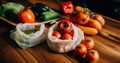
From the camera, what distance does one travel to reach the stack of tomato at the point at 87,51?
38.9 inches

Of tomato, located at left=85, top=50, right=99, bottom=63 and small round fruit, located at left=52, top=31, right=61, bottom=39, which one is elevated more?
small round fruit, located at left=52, top=31, right=61, bottom=39

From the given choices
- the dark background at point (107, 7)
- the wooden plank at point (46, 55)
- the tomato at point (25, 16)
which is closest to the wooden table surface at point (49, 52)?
the wooden plank at point (46, 55)

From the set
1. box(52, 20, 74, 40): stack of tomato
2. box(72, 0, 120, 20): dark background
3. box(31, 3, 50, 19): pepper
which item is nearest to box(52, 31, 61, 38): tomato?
box(52, 20, 74, 40): stack of tomato

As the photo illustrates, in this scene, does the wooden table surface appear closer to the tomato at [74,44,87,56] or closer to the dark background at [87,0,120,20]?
the tomato at [74,44,87,56]

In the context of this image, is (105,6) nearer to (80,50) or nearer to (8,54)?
(80,50)

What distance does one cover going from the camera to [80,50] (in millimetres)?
1020

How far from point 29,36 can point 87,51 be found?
354mm

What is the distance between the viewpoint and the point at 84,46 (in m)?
1.04

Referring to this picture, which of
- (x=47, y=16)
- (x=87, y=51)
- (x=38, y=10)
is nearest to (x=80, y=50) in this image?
(x=87, y=51)

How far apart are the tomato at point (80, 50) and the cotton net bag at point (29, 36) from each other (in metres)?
0.24

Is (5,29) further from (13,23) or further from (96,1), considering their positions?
(96,1)

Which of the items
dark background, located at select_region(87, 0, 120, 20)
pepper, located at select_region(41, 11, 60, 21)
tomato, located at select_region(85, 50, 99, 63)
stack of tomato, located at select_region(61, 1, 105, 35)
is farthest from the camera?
dark background, located at select_region(87, 0, 120, 20)

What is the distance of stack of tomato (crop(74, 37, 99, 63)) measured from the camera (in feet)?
3.24

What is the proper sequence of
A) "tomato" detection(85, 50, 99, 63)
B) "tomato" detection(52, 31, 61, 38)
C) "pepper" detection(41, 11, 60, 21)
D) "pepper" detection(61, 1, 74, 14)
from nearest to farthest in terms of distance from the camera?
1. "tomato" detection(85, 50, 99, 63)
2. "tomato" detection(52, 31, 61, 38)
3. "pepper" detection(41, 11, 60, 21)
4. "pepper" detection(61, 1, 74, 14)
